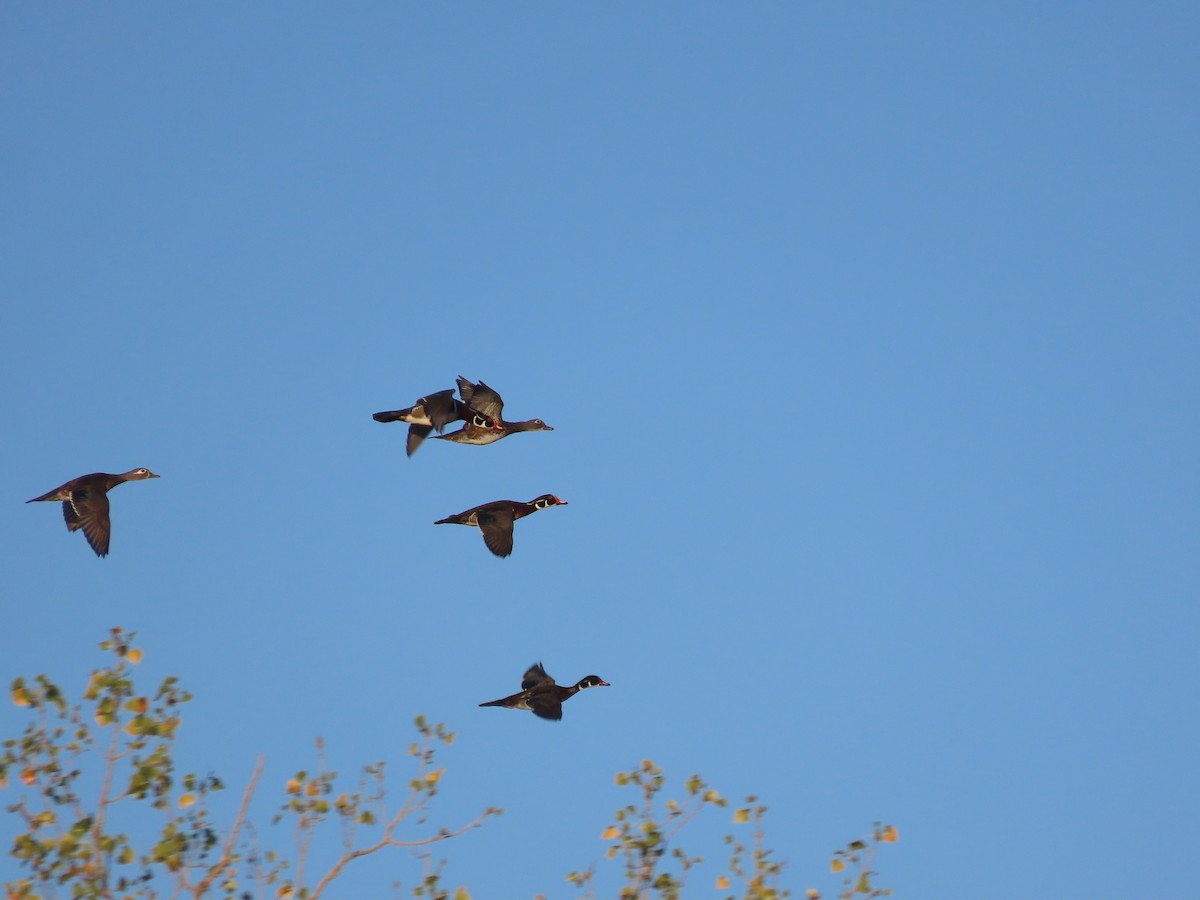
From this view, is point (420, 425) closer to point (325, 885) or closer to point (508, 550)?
point (508, 550)

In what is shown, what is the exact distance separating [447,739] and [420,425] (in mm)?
14892

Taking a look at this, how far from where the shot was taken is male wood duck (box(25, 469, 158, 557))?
90.5 feet

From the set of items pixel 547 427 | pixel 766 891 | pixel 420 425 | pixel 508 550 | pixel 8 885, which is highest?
pixel 547 427

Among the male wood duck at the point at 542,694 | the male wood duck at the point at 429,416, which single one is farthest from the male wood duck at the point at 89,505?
the male wood duck at the point at 542,694

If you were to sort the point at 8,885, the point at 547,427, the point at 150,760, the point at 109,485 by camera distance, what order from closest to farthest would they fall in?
the point at 8,885, the point at 150,760, the point at 109,485, the point at 547,427

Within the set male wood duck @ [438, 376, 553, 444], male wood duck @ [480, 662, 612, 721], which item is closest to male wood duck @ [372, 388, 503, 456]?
male wood duck @ [438, 376, 553, 444]

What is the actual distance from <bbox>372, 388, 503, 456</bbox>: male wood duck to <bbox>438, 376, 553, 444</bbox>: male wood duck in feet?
0.28

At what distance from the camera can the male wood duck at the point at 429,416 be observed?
91.6ft

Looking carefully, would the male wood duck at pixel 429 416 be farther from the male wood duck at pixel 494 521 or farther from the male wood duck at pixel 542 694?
the male wood duck at pixel 542 694

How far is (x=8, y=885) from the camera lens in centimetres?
1384

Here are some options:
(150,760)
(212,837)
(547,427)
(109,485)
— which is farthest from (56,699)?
(547,427)

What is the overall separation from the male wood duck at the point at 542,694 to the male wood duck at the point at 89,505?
7.72 m

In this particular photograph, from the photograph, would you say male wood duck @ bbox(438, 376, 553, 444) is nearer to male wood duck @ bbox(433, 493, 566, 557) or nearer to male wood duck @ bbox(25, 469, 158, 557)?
male wood duck @ bbox(433, 493, 566, 557)

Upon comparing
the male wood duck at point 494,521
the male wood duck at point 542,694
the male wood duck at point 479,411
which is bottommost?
the male wood duck at point 542,694
